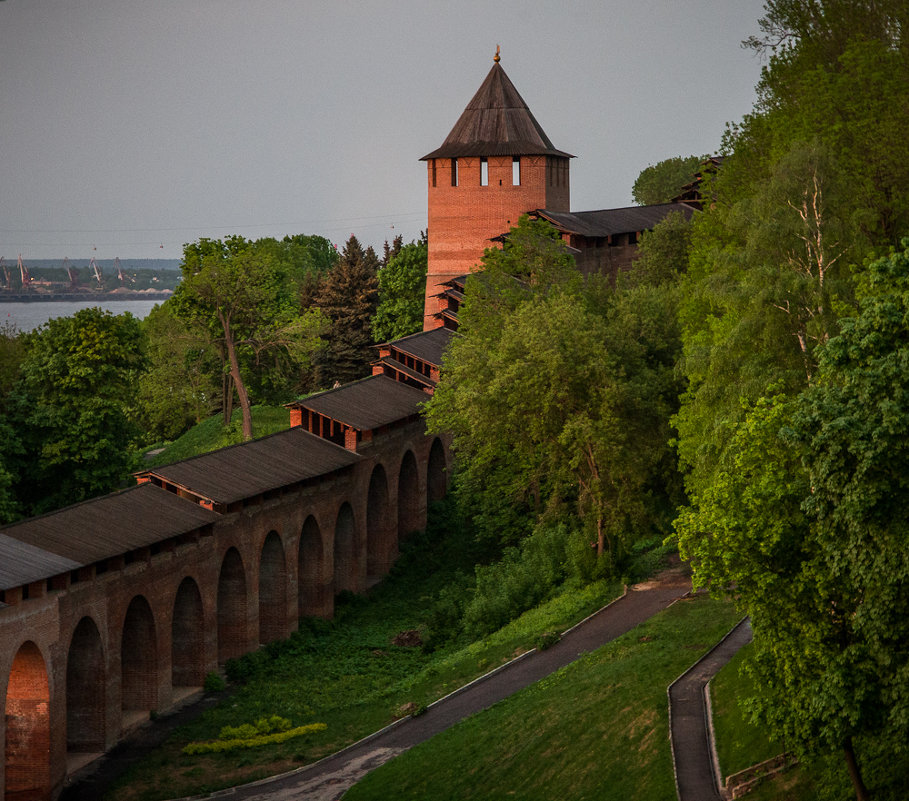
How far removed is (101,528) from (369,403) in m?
16.9

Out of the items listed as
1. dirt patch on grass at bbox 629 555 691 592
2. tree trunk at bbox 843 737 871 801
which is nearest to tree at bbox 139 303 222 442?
dirt patch on grass at bbox 629 555 691 592

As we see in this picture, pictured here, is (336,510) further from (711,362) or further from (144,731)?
(711,362)

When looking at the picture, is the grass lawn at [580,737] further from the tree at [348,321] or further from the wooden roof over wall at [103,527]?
the tree at [348,321]

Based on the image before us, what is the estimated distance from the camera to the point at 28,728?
32.8 m

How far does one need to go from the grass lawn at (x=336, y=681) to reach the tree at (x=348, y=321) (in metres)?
29.8

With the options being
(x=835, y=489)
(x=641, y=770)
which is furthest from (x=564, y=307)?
(x=835, y=489)

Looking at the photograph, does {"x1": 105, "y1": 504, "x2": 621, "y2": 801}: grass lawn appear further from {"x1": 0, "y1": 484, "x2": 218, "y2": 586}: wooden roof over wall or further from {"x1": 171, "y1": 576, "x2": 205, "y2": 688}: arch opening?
{"x1": 0, "y1": 484, "x2": 218, "y2": 586}: wooden roof over wall

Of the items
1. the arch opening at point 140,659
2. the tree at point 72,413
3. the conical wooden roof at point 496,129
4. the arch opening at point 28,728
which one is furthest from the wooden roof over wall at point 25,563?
the conical wooden roof at point 496,129

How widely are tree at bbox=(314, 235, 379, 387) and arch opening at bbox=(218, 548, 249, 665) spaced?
34670 millimetres

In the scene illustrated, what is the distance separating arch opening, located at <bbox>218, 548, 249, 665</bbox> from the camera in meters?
42.0

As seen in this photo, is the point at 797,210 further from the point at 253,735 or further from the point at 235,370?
the point at 235,370

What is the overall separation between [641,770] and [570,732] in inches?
146

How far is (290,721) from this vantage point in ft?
122

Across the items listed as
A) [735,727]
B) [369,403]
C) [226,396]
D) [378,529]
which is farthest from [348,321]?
[735,727]
